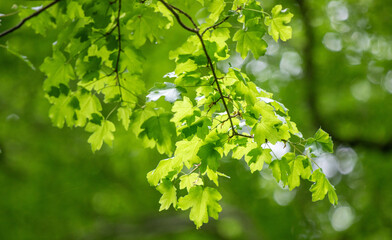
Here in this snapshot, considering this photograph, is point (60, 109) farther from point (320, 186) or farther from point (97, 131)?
point (320, 186)

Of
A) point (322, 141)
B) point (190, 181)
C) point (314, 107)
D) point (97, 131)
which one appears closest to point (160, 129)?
point (190, 181)

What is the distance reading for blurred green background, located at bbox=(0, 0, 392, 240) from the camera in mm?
6941

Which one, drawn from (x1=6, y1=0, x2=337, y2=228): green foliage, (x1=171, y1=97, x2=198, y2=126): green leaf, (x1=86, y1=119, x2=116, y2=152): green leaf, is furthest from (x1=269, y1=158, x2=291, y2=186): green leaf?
(x1=86, y1=119, x2=116, y2=152): green leaf

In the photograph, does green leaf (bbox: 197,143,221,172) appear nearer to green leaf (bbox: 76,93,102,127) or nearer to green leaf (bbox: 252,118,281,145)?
green leaf (bbox: 252,118,281,145)

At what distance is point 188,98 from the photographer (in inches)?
68.7

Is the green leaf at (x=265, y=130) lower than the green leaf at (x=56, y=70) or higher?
lower

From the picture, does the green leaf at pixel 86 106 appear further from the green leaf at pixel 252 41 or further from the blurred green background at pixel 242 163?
the blurred green background at pixel 242 163

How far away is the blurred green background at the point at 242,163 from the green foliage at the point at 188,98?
484 centimetres

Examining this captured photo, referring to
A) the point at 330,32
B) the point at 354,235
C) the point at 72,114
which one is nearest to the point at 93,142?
the point at 72,114

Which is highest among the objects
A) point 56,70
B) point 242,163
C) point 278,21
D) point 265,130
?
point 56,70

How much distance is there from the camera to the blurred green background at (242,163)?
6.94 m

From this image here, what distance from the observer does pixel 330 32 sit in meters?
7.54

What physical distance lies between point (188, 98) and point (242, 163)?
701 cm

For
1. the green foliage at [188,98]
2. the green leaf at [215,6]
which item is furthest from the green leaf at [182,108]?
the green leaf at [215,6]
